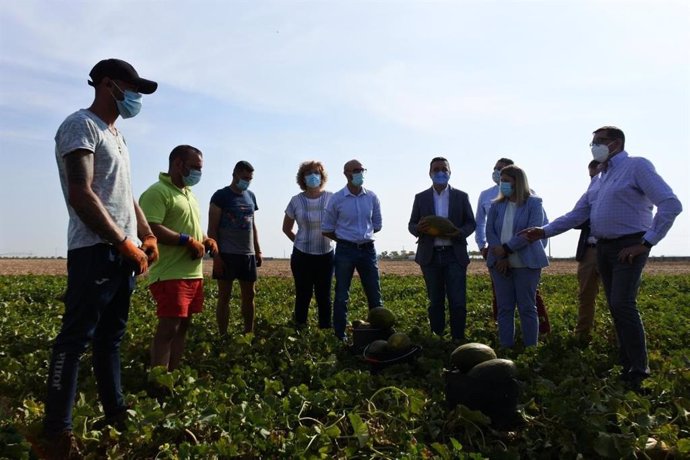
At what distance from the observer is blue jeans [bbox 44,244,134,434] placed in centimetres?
310

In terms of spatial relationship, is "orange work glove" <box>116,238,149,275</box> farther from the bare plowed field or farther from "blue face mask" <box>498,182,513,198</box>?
the bare plowed field

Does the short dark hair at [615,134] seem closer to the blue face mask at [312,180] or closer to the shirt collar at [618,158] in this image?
the shirt collar at [618,158]

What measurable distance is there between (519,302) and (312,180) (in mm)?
2772

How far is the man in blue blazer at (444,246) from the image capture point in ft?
21.0

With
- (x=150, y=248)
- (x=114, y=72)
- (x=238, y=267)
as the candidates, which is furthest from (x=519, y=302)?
(x=114, y=72)

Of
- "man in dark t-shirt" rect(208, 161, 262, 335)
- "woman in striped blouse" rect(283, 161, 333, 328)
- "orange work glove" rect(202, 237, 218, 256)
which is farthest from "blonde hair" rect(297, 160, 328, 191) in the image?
"orange work glove" rect(202, 237, 218, 256)

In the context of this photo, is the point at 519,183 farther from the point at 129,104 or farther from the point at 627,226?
the point at 129,104

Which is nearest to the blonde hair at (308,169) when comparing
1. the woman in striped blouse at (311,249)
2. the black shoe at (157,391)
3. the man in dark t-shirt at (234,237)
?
the woman in striped blouse at (311,249)

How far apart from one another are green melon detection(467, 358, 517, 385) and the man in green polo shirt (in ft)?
7.37

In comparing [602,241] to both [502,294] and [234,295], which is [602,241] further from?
[234,295]

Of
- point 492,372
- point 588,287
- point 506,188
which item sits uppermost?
point 506,188

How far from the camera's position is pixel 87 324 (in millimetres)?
3182

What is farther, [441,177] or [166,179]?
[441,177]

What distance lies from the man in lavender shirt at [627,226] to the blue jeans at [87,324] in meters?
3.85
